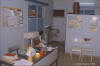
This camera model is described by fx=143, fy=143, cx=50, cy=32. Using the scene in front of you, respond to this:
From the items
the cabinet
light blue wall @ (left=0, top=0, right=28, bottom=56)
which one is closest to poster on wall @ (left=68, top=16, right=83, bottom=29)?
the cabinet

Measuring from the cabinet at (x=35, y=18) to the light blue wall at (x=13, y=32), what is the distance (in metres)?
0.33

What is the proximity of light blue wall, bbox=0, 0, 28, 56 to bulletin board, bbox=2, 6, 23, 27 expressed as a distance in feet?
0.40

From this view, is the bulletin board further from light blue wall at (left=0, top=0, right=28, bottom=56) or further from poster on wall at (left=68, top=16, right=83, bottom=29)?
poster on wall at (left=68, top=16, right=83, bottom=29)

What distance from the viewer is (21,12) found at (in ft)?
16.6

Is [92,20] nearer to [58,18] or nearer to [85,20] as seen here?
[85,20]

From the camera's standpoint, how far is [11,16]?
4.47 meters

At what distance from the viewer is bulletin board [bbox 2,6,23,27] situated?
4188 millimetres

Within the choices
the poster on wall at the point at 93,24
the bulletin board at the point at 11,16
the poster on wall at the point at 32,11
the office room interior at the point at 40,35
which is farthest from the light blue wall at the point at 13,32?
the poster on wall at the point at 93,24

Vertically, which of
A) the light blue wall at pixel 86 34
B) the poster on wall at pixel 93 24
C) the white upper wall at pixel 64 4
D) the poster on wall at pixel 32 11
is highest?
the white upper wall at pixel 64 4

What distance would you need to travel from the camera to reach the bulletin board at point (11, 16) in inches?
165

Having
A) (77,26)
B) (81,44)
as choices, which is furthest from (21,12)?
(81,44)

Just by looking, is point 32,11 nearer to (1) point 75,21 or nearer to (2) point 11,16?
(2) point 11,16

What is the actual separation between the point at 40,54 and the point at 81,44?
3008mm

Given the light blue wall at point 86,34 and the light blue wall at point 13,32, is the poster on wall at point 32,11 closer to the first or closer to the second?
the light blue wall at point 13,32
